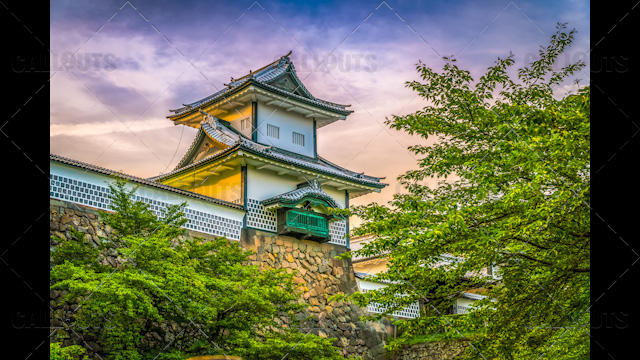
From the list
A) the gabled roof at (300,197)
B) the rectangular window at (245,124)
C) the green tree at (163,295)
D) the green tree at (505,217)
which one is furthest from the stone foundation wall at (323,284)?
the green tree at (505,217)

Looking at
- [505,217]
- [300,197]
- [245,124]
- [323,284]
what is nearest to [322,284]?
[323,284]

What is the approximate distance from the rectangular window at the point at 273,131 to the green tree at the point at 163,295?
8.28 meters

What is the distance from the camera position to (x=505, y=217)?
8273 millimetres

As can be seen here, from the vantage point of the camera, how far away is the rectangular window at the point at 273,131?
70.1ft

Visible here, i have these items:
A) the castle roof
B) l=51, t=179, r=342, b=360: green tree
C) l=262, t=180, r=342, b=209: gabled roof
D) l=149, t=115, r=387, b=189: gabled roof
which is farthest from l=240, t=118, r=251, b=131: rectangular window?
l=51, t=179, r=342, b=360: green tree

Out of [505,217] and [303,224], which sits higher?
[303,224]

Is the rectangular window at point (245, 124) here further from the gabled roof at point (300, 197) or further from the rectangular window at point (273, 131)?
the gabled roof at point (300, 197)

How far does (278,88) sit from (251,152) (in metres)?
3.98

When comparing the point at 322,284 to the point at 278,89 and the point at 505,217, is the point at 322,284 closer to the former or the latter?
the point at 278,89

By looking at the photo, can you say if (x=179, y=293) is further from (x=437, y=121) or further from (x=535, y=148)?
(x=535, y=148)

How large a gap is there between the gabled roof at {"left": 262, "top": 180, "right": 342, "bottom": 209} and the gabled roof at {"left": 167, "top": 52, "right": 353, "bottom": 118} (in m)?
3.79

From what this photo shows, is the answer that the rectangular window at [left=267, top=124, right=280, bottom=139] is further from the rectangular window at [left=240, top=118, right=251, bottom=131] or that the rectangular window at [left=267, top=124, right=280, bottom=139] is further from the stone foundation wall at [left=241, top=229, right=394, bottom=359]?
the stone foundation wall at [left=241, top=229, right=394, bottom=359]
